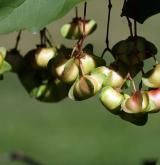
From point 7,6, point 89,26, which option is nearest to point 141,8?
point 89,26

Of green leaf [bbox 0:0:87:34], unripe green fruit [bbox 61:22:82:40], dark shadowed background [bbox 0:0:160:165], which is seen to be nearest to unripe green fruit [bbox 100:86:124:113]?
green leaf [bbox 0:0:87:34]

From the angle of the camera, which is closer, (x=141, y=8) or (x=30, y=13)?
(x=30, y=13)

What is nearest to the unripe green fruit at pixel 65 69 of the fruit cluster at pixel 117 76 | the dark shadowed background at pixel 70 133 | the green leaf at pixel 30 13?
the fruit cluster at pixel 117 76

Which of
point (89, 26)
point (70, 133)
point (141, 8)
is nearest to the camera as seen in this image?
point (141, 8)

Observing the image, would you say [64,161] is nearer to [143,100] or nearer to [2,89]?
[2,89]

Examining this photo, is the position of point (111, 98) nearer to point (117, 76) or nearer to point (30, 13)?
point (117, 76)

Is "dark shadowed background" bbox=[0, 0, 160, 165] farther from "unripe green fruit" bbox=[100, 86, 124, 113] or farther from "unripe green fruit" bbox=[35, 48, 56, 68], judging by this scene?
"unripe green fruit" bbox=[100, 86, 124, 113]

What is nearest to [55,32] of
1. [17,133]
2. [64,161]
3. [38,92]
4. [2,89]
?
[2,89]
